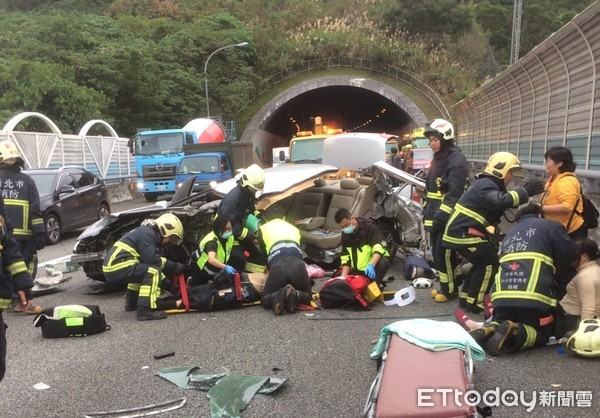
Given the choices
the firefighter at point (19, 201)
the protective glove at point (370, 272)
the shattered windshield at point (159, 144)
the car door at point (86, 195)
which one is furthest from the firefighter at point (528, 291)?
the shattered windshield at point (159, 144)

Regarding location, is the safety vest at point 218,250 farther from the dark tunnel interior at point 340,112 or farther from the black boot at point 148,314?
the dark tunnel interior at point 340,112

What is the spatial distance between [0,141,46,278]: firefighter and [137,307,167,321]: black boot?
1458mm

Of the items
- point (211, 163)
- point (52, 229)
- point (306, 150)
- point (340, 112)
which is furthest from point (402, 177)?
point (340, 112)

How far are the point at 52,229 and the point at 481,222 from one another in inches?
358

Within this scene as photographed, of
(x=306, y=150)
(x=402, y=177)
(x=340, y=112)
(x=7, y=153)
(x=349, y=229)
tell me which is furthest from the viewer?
(x=340, y=112)

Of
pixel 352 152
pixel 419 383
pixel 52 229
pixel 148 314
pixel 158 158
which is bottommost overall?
pixel 148 314

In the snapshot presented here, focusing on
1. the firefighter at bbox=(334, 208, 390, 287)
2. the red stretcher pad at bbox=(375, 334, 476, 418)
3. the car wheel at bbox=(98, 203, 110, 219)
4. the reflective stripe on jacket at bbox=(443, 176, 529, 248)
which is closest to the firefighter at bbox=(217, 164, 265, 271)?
the firefighter at bbox=(334, 208, 390, 287)

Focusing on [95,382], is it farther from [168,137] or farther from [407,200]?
[168,137]

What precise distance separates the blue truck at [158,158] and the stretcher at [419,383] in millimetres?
16770

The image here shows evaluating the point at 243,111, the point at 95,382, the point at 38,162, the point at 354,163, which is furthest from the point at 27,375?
the point at 243,111

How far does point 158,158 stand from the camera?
20.0 metres

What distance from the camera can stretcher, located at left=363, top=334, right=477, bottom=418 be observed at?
2.78 metres

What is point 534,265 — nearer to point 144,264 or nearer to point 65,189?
point 144,264

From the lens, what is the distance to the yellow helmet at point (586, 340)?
4.07m
